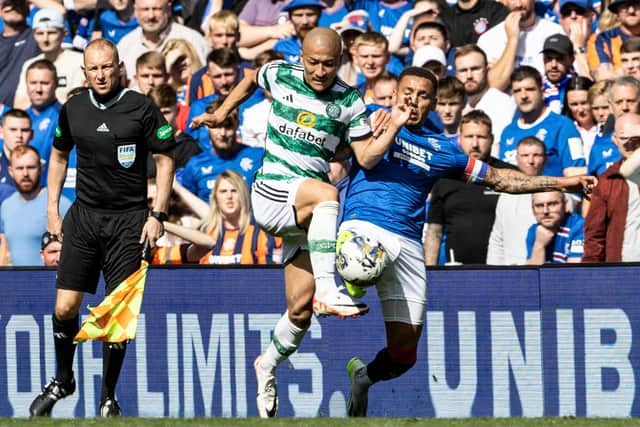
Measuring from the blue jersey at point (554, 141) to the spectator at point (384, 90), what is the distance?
1172 mm

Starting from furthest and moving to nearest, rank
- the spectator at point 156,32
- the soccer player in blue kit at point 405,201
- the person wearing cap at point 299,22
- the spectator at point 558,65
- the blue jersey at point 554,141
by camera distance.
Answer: the spectator at point 156,32 < the person wearing cap at point 299,22 < the spectator at point 558,65 < the blue jersey at point 554,141 < the soccer player in blue kit at point 405,201

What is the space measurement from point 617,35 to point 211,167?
164 inches

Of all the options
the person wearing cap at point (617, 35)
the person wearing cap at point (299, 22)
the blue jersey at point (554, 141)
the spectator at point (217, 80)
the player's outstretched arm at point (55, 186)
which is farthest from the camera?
the person wearing cap at point (299, 22)

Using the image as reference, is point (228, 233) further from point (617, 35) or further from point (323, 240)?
point (617, 35)

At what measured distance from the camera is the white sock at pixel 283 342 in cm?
812

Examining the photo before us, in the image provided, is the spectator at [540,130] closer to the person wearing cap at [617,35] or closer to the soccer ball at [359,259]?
the person wearing cap at [617,35]

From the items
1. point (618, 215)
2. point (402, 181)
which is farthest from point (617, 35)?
point (402, 181)

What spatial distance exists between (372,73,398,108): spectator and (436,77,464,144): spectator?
0.45 metres

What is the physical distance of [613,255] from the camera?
9.76 m

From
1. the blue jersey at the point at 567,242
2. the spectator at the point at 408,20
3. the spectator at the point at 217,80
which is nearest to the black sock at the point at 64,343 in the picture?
the spectator at the point at 217,80

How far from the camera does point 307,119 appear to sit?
7730mm

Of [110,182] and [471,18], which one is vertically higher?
[471,18]

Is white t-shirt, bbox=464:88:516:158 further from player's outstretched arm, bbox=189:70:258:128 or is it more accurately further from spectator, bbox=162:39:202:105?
player's outstretched arm, bbox=189:70:258:128

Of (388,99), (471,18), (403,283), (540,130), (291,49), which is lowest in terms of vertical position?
(403,283)
